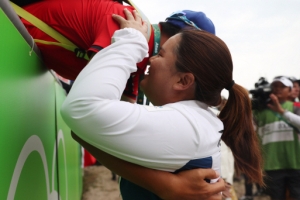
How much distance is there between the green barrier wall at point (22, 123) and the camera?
77 cm

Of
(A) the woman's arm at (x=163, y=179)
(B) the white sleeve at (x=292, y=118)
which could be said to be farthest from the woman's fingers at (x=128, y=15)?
(B) the white sleeve at (x=292, y=118)

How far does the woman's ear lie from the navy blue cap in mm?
267

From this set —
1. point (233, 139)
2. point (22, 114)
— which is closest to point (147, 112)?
point (22, 114)

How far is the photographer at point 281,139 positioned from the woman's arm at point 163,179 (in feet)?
7.62

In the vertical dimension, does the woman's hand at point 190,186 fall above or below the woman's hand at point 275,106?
above

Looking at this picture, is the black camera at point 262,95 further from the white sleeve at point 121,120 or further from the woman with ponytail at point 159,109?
the white sleeve at point 121,120

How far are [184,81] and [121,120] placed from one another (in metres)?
0.30

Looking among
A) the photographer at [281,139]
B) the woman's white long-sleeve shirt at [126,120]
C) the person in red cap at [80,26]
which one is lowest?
the photographer at [281,139]

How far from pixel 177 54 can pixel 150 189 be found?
1.30 ft

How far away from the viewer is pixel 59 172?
5.55 feet

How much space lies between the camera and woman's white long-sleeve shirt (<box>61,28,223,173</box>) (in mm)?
790

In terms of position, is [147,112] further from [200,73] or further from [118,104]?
[200,73]

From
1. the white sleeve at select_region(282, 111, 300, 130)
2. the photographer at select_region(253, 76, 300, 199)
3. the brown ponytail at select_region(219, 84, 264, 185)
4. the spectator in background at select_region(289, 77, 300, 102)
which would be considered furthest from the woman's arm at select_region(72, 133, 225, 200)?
the spectator in background at select_region(289, 77, 300, 102)

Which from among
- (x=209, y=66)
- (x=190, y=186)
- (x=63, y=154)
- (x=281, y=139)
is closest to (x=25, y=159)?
(x=190, y=186)
